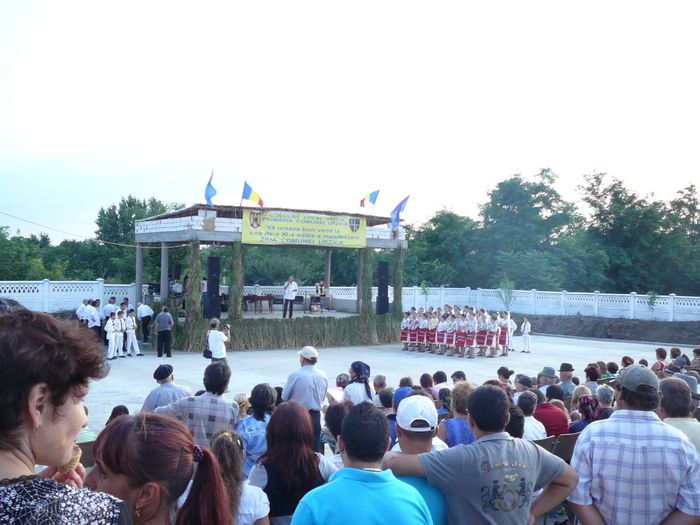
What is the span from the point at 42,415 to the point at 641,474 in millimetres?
2685

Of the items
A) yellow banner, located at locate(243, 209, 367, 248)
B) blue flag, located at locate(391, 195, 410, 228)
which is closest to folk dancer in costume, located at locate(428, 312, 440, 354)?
yellow banner, located at locate(243, 209, 367, 248)

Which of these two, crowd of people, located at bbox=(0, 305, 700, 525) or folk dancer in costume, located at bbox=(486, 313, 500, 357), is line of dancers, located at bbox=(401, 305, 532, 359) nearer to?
folk dancer in costume, located at bbox=(486, 313, 500, 357)

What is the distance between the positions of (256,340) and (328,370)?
5.05m

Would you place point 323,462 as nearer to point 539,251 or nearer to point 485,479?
point 485,479

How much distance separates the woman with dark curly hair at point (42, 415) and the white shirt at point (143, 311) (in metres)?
17.8

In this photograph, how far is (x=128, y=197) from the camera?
148ft

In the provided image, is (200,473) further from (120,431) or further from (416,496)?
(416,496)

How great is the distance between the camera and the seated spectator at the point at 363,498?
2033mm

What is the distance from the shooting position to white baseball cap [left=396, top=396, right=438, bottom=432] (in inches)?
109

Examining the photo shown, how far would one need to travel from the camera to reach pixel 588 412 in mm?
5145

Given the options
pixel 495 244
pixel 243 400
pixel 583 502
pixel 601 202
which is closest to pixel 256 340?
pixel 243 400

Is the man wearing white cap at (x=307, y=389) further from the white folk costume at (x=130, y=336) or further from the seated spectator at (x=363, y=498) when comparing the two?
the white folk costume at (x=130, y=336)

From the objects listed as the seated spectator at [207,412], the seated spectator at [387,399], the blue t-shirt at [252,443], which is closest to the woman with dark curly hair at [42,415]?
the blue t-shirt at [252,443]

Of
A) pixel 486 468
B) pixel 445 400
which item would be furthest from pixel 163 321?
pixel 486 468
